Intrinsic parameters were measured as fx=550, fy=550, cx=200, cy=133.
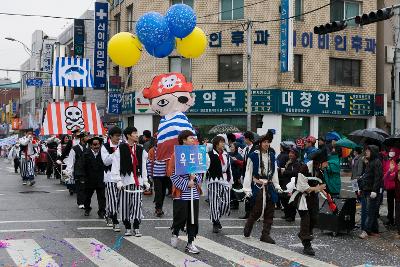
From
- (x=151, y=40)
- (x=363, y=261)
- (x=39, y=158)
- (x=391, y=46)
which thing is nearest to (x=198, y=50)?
(x=151, y=40)

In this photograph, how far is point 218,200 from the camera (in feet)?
33.3

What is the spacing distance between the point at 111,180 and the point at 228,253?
7.87 ft

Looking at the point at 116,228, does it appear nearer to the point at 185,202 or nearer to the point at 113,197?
the point at 113,197

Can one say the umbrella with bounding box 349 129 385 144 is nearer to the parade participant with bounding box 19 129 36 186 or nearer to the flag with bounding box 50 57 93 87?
the flag with bounding box 50 57 93 87

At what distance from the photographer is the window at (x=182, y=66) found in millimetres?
29200

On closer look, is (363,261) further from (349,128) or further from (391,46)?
(391,46)

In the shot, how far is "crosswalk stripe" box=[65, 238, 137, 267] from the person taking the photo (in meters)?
7.45

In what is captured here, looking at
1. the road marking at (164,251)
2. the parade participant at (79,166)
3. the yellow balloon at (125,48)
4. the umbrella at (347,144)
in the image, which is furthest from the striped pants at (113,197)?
the umbrella at (347,144)

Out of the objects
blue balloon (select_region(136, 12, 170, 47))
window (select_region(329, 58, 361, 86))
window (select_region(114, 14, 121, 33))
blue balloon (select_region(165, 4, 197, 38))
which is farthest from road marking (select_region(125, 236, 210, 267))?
window (select_region(114, 14, 121, 33))

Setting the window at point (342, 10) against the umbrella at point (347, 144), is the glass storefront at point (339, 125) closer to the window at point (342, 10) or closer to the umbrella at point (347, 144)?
the window at point (342, 10)

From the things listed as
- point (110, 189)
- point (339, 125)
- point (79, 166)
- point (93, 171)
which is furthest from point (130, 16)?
point (110, 189)

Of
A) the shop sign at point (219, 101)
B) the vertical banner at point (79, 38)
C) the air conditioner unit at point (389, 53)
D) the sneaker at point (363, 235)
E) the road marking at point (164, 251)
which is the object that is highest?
the vertical banner at point (79, 38)

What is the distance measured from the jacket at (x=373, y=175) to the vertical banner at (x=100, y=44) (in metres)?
23.2

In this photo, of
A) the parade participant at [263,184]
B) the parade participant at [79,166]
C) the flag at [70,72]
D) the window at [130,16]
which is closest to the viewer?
the parade participant at [263,184]
